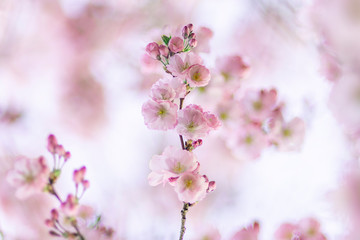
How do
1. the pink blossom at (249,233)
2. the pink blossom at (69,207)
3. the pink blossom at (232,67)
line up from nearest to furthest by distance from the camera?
the pink blossom at (69,207)
the pink blossom at (249,233)
the pink blossom at (232,67)

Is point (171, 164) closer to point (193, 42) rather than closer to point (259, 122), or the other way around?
point (193, 42)

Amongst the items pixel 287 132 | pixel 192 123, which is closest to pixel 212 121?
pixel 192 123

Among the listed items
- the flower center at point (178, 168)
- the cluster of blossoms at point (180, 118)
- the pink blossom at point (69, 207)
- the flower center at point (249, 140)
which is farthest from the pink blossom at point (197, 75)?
the flower center at point (249, 140)

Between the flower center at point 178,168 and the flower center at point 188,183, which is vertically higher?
the flower center at point 178,168

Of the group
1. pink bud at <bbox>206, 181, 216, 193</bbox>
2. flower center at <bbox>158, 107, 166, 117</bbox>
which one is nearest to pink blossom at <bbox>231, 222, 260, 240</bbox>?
pink bud at <bbox>206, 181, 216, 193</bbox>

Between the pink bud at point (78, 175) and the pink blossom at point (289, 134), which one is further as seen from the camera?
the pink blossom at point (289, 134)

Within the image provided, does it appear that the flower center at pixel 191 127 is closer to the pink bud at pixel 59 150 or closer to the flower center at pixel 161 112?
the flower center at pixel 161 112

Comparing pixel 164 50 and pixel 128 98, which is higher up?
pixel 128 98

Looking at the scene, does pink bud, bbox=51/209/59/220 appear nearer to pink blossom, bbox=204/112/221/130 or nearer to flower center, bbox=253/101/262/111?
pink blossom, bbox=204/112/221/130
